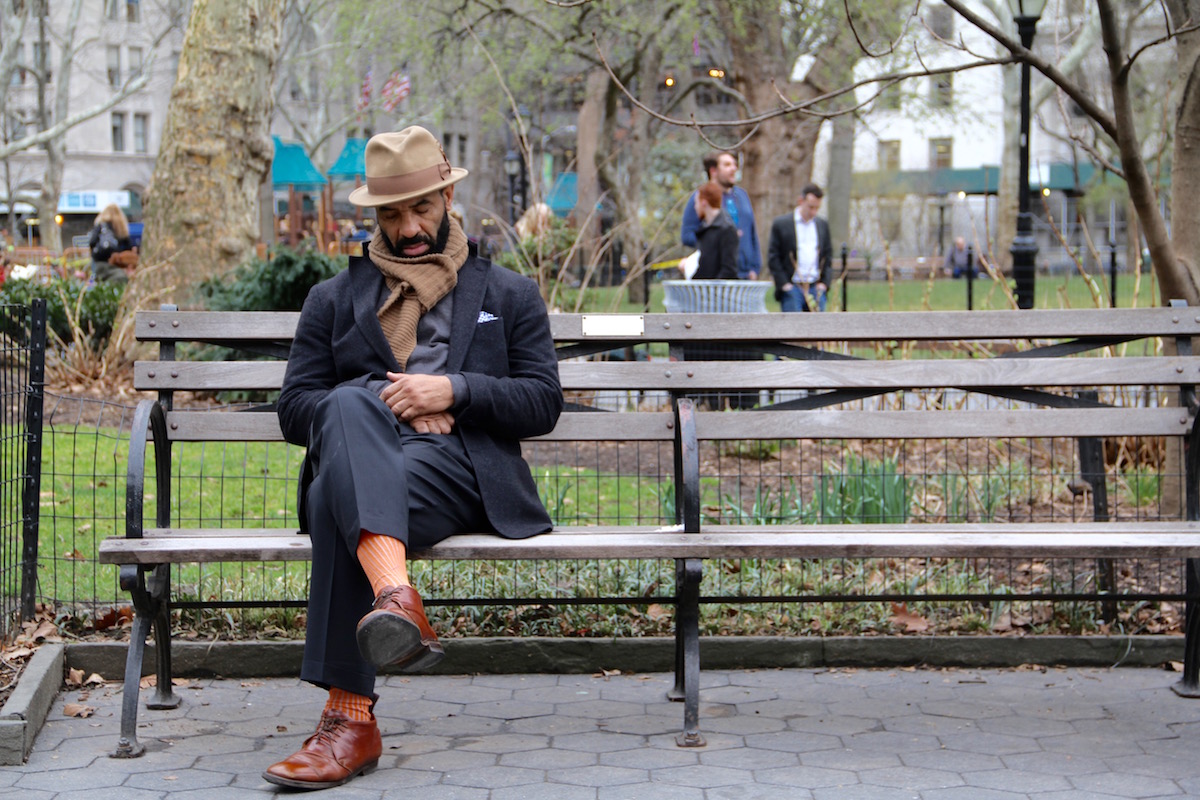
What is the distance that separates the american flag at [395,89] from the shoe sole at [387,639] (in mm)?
27412

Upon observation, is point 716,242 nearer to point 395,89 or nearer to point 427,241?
point 427,241

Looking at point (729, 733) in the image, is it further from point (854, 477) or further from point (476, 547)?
point (854, 477)

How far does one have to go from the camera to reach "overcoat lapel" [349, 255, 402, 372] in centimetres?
385

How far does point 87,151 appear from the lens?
57156mm

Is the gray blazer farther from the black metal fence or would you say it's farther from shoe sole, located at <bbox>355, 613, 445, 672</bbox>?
the black metal fence

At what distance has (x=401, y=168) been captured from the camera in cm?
378

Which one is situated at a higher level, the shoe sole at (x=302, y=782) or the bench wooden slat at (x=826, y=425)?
the bench wooden slat at (x=826, y=425)

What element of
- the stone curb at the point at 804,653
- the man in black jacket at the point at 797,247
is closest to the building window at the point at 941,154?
the man in black jacket at the point at 797,247

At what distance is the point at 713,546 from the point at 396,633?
0.91m

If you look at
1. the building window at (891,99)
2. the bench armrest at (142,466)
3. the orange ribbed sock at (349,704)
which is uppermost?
the building window at (891,99)

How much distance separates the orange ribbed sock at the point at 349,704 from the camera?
3.49 m

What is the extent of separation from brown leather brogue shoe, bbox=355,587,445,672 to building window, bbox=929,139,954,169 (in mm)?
60929

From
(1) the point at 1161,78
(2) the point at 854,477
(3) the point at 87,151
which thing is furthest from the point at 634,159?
(3) the point at 87,151

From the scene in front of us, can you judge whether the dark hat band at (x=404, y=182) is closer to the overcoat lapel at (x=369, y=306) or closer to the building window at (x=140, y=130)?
the overcoat lapel at (x=369, y=306)
